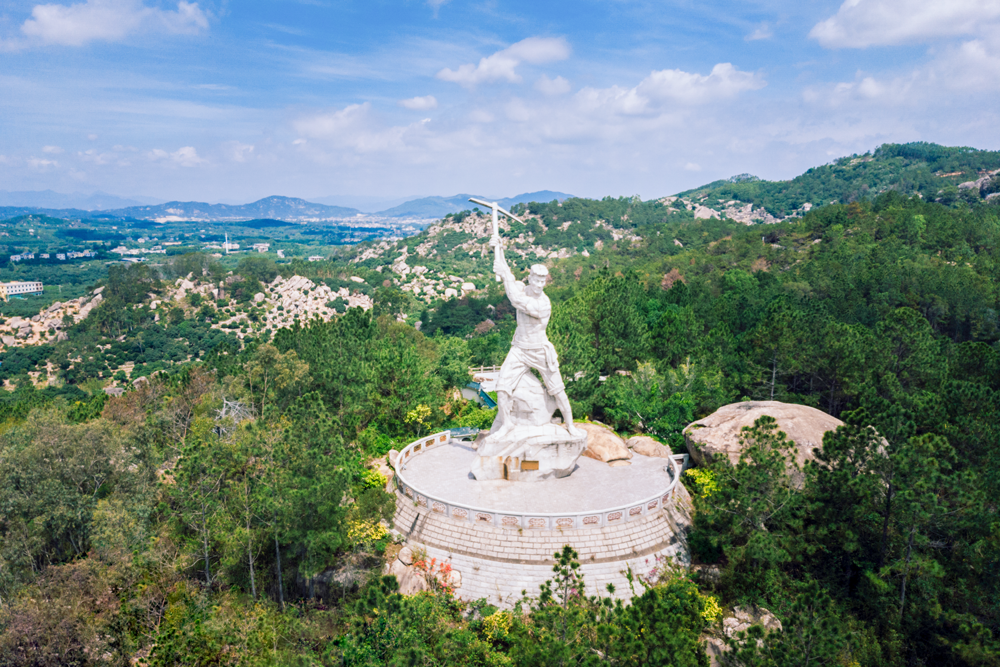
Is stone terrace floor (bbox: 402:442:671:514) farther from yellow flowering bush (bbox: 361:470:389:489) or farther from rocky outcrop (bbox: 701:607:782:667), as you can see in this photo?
rocky outcrop (bbox: 701:607:782:667)

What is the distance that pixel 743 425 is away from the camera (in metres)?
25.2

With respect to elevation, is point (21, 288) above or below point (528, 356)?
below

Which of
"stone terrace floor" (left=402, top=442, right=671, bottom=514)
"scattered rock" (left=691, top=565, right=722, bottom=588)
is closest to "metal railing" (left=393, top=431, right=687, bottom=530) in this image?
"stone terrace floor" (left=402, top=442, right=671, bottom=514)

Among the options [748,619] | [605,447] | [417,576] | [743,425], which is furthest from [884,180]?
[417,576]

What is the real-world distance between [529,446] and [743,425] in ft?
30.4

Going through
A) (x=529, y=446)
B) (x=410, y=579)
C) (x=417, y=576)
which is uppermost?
(x=529, y=446)

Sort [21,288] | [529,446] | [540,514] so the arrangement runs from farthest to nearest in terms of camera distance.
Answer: [21,288] < [529,446] < [540,514]

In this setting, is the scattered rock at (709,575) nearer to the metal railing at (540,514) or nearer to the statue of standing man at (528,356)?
the metal railing at (540,514)

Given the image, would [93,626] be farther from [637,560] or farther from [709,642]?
[709,642]

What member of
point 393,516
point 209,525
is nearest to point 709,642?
point 393,516

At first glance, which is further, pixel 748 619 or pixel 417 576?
pixel 417 576

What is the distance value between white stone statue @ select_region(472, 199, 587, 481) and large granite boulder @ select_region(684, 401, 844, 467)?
5.79 meters

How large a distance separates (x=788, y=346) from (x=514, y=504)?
17831mm

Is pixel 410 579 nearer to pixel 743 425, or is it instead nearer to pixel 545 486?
pixel 545 486
